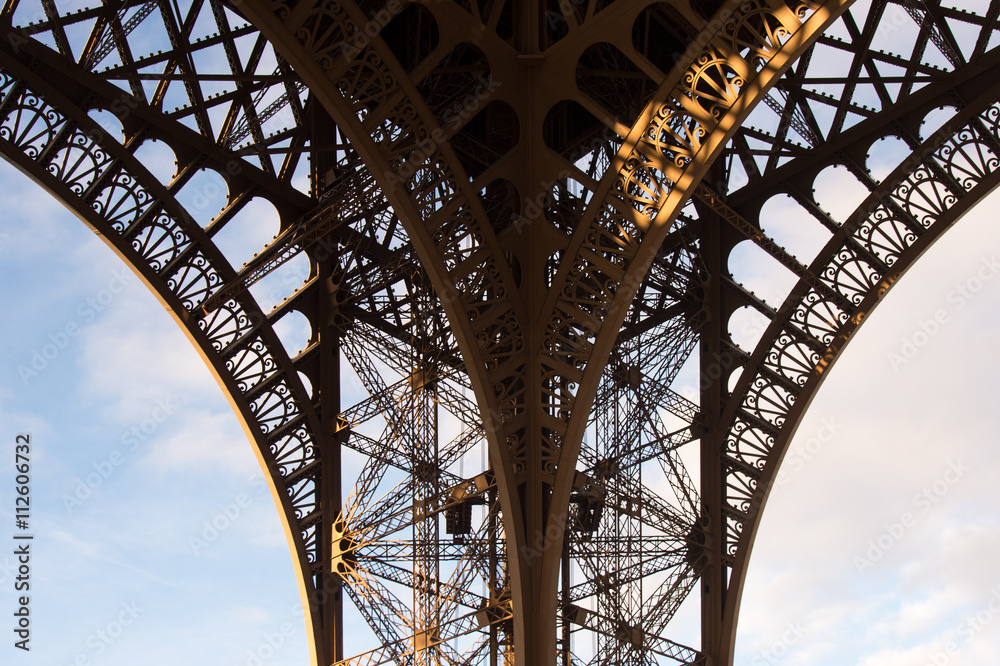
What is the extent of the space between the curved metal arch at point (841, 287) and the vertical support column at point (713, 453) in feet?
0.72

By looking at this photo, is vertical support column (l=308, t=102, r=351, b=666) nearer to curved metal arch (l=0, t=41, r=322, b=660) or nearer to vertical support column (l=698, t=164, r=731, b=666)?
curved metal arch (l=0, t=41, r=322, b=660)

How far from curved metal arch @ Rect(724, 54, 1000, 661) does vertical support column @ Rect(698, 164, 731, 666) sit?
22 centimetres

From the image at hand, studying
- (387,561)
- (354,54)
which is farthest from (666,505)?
(354,54)

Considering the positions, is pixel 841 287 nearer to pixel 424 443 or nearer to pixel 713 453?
pixel 713 453

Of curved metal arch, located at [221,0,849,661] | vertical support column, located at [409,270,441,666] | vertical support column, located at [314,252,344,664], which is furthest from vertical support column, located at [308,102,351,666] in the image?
curved metal arch, located at [221,0,849,661]

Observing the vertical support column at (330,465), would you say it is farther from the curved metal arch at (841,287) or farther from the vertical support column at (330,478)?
the curved metal arch at (841,287)

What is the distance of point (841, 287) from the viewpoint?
15383mm

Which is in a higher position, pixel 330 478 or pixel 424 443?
pixel 424 443

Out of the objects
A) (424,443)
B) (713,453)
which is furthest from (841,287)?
(424,443)

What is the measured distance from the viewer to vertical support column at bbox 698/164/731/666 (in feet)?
55.4

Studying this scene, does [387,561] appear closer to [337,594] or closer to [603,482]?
[337,594]

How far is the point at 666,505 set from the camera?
1719 centimetres

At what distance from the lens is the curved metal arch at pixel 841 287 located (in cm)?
1438

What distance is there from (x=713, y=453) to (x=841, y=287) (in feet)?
10.5
